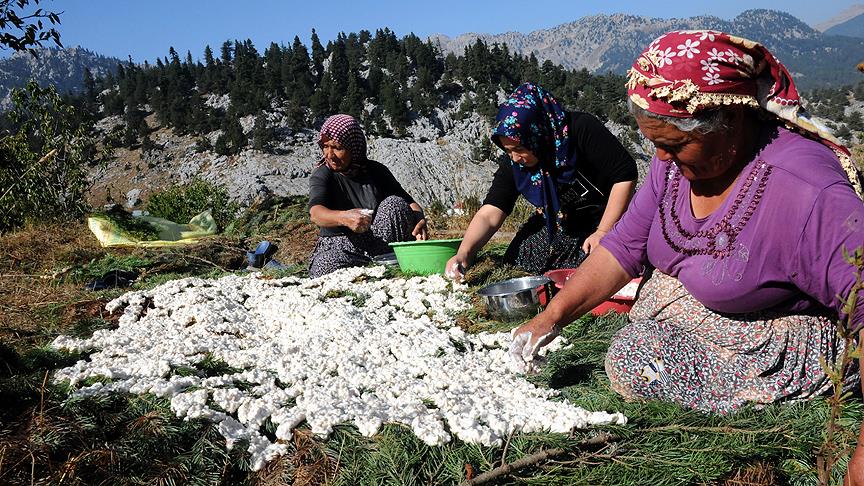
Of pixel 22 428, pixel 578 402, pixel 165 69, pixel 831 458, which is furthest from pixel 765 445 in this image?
pixel 165 69

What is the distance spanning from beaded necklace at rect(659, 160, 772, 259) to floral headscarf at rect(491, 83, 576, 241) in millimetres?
1466

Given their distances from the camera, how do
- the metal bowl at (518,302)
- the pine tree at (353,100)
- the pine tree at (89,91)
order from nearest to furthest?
the metal bowl at (518,302)
the pine tree at (353,100)
the pine tree at (89,91)

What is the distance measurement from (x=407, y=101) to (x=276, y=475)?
38.2 metres

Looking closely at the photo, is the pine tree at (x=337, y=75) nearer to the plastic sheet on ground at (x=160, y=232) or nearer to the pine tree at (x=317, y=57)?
the pine tree at (x=317, y=57)

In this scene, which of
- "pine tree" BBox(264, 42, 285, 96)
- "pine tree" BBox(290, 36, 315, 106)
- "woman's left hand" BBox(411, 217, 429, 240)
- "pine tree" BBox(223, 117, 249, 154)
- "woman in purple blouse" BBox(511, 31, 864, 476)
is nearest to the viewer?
"woman in purple blouse" BBox(511, 31, 864, 476)

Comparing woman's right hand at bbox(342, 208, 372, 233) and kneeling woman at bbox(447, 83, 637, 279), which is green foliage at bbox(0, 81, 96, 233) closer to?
woman's right hand at bbox(342, 208, 372, 233)

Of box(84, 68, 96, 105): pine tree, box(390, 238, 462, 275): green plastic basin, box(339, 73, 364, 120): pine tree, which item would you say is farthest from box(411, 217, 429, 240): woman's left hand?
box(84, 68, 96, 105): pine tree

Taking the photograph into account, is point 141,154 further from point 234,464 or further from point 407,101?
point 234,464

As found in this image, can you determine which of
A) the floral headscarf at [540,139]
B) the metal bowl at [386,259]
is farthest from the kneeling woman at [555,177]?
the metal bowl at [386,259]

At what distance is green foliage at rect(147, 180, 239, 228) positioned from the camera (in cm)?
952

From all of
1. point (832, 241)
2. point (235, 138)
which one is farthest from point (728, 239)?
point (235, 138)

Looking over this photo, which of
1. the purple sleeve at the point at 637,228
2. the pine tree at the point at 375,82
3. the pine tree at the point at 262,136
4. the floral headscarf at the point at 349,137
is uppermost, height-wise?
the pine tree at the point at 375,82

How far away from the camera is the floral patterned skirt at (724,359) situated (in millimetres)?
1836

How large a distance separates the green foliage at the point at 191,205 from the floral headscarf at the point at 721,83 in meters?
8.33
